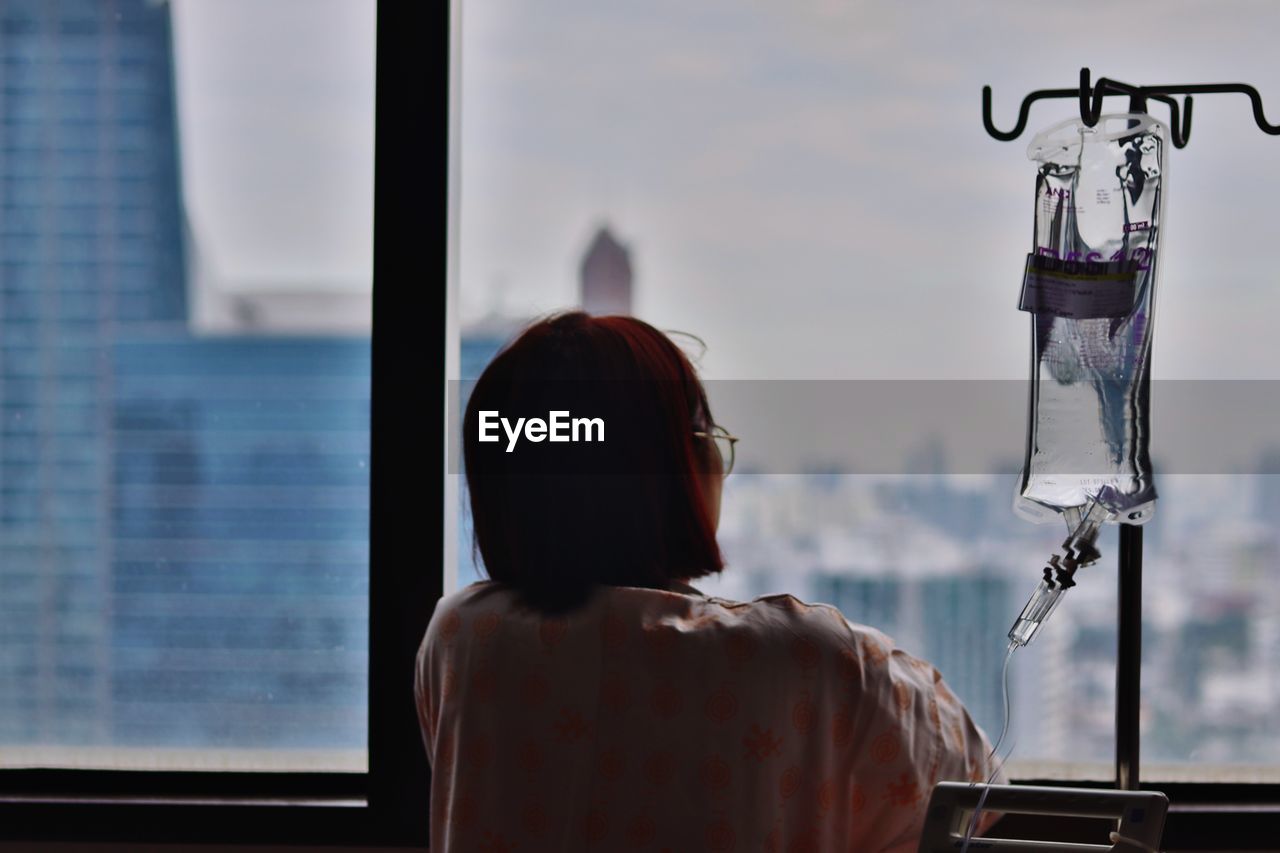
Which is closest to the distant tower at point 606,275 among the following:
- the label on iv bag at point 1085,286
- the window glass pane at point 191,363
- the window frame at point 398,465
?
the window frame at point 398,465

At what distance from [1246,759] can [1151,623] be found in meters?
0.24

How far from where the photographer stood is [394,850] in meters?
1.40

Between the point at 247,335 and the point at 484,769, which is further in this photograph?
the point at 247,335

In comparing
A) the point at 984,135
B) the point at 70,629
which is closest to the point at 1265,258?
the point at 984,135

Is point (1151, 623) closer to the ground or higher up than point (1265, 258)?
closer to the ground

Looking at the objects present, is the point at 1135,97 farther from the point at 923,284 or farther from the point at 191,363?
the point at 191,363

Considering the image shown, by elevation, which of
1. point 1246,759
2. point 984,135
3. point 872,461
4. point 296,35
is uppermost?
point 296,35

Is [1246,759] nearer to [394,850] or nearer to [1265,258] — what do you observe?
[1265,258]

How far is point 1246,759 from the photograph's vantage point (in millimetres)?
1428

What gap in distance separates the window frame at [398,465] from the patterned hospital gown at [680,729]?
50 centimetres

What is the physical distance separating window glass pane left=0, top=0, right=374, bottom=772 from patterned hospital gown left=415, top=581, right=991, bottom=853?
2.04 feet

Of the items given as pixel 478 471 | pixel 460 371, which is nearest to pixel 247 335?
pixel 460 371

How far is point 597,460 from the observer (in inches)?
36.7

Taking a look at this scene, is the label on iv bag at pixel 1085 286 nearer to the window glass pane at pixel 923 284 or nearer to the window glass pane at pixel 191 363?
the window glass pane at pixel 923 284
